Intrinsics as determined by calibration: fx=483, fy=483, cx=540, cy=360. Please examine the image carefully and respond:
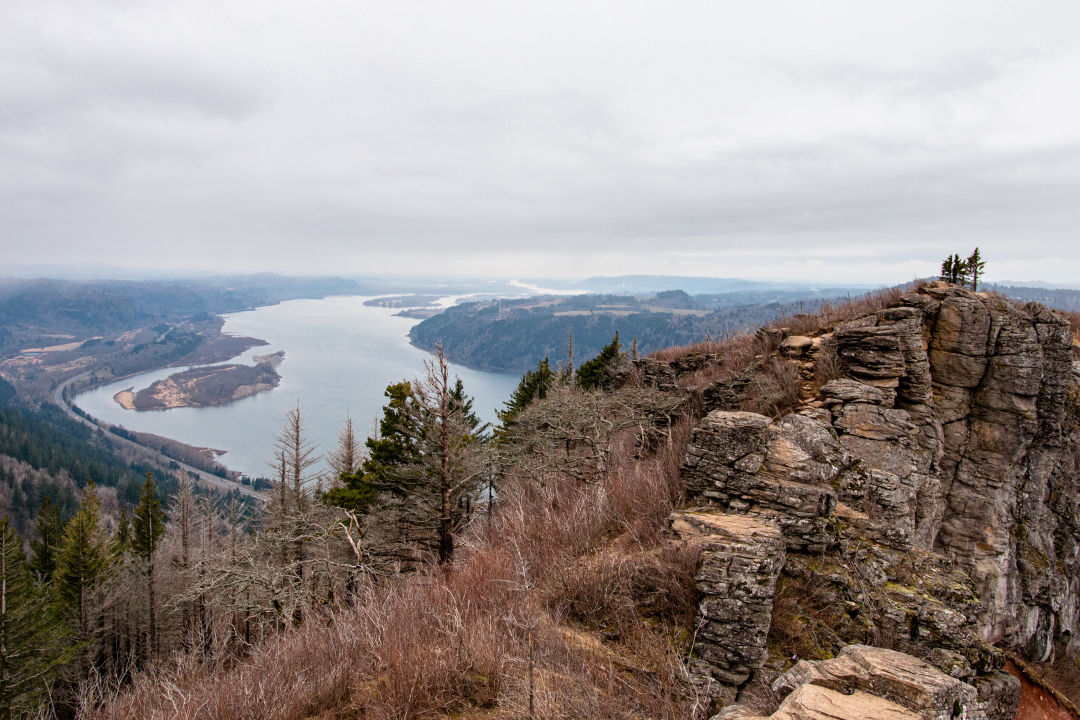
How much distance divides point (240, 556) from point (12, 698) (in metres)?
13.0

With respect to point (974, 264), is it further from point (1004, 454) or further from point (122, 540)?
point (122, 540)

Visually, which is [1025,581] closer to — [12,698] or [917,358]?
[917,358]

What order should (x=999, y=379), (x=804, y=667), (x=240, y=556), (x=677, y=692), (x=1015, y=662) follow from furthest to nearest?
(x=240, y=556), (x=999, y=379), (x=1015, y=662), (x=677, y=692), (x=804, y=667)

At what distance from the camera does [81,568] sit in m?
26.7

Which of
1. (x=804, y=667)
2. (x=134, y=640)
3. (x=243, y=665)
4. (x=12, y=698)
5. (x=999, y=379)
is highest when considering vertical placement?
(x=999, y=379)

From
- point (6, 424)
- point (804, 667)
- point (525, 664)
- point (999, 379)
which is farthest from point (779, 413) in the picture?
point (6, 424)

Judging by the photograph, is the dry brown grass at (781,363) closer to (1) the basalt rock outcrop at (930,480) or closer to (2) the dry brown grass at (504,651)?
(1) the basalt rock outcrop at (930,480)

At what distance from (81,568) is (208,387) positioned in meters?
173

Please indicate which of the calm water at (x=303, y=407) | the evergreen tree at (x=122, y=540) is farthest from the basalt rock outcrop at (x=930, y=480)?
the calm water at (x=303, y=407)

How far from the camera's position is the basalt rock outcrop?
14.8 ft

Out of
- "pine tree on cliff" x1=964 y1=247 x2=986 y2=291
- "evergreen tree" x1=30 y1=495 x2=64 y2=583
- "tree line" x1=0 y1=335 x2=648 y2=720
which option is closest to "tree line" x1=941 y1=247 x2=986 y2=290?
"pine tree on cliff" x1=964 y1=247 x2=986 y2=291

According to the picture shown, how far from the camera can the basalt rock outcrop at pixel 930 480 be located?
4512 millimetres

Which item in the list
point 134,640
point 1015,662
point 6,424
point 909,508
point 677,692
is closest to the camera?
point 677,692

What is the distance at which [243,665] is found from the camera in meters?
4.96
